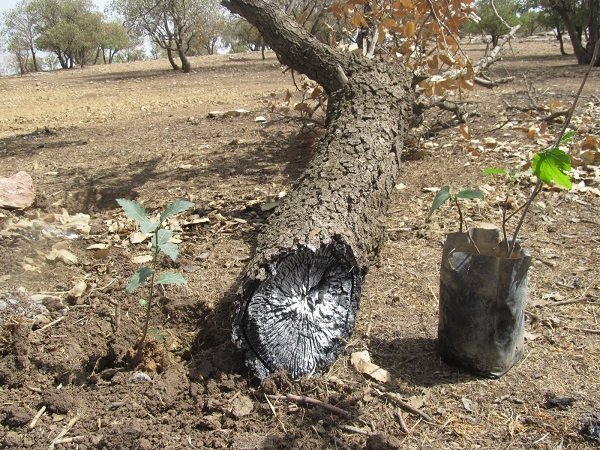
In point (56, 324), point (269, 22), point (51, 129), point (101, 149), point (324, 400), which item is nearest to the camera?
point (324, 400)

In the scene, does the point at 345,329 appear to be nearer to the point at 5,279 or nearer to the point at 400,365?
the point at 400,365

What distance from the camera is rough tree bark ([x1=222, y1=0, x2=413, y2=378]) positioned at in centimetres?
205

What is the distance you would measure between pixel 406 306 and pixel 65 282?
1545mm

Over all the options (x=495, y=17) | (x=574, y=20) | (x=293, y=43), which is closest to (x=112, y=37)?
(x=495, y=17)

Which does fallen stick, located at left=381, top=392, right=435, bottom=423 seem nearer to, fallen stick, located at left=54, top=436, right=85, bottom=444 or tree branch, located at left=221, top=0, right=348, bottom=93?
fallen stick, located at left=54, top=436, right=85, bottom=444

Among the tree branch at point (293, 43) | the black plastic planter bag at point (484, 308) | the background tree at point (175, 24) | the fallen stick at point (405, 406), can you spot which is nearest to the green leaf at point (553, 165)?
the black plastic planter bag at point (484, 308)

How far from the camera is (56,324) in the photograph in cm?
237

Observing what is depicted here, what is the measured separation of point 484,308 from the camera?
205 cm

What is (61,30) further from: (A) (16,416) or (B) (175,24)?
(A) (16,416)

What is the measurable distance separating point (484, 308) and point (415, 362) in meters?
0.34

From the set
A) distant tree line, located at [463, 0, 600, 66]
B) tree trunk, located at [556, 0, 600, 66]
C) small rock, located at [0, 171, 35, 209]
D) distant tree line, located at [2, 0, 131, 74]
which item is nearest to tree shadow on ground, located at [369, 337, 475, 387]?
small rock, located at [0, 171, 35, 209]

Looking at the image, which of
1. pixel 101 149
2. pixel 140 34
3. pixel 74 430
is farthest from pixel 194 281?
pixel 140 34

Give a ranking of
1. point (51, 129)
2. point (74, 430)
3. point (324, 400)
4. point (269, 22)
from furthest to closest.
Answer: point (51, 129) < point (269, 22) < point (324, 400) < point (74, 430)

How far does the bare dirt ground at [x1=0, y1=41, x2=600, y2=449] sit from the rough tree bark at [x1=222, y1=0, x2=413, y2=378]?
10 cm
